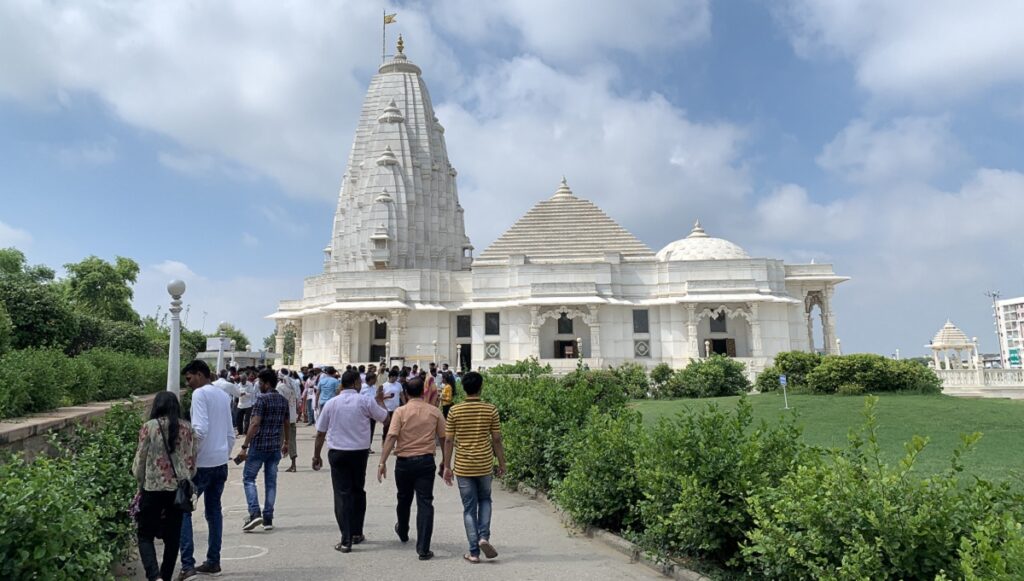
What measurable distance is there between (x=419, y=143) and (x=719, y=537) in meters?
45.7

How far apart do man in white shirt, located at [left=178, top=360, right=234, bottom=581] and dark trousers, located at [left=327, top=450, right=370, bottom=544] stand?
1.11 metres

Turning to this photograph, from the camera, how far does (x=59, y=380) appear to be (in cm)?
975

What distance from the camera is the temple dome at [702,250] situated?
40.1 metres

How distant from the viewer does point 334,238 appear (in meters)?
47.5

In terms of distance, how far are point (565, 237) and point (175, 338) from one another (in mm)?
35397

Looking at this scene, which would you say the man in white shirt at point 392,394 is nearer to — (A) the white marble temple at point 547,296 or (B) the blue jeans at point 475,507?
(B) the blue jeans at point 475,507

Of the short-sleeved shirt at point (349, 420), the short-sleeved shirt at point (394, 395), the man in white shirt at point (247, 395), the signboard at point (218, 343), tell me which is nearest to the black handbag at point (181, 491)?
the short-sleeved shirt at point (349, 420)

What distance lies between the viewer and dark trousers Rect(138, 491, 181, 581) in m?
4.89

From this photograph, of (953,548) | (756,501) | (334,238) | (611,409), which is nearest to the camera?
(953,548)

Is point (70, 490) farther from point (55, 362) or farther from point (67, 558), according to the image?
point (55, 362)

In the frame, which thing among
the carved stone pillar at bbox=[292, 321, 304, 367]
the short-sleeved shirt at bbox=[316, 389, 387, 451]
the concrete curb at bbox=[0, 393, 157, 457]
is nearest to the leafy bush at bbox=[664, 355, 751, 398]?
the short-sleeved shirt at bbox=[316, 389, 387, 451]

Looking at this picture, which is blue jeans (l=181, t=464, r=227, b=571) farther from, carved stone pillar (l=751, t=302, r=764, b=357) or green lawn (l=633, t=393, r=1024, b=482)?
carved stone pillar (l=751, t=302, r=764, b=357)

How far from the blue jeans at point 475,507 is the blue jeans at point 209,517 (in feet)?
7.55

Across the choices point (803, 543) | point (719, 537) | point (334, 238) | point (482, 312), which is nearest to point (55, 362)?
point (719, 537)
